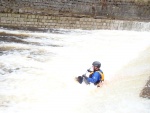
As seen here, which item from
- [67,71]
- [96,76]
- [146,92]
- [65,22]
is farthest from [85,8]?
[146,92]

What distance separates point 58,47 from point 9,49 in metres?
1.75

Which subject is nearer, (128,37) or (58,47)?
(58,47)

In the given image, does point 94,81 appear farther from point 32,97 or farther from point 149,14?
point 149,14

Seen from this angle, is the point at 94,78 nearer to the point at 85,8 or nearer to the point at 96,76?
the point at 96,76

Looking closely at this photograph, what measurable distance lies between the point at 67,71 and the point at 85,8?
20.8 ft

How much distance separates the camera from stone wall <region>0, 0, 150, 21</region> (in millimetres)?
11477

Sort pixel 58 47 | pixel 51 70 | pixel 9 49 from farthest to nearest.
→ pixel 58 47
pixel 9 49
pixel 51 70

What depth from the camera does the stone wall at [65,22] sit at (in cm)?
1145

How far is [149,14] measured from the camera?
580 inches

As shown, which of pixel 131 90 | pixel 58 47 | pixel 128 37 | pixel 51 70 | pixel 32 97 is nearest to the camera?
pixel 32 97

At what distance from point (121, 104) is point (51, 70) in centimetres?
244

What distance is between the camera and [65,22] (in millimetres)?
12211

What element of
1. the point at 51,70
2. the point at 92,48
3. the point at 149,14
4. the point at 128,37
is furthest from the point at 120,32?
the point at 51,70

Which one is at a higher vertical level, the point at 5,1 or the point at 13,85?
the point at 5,1
